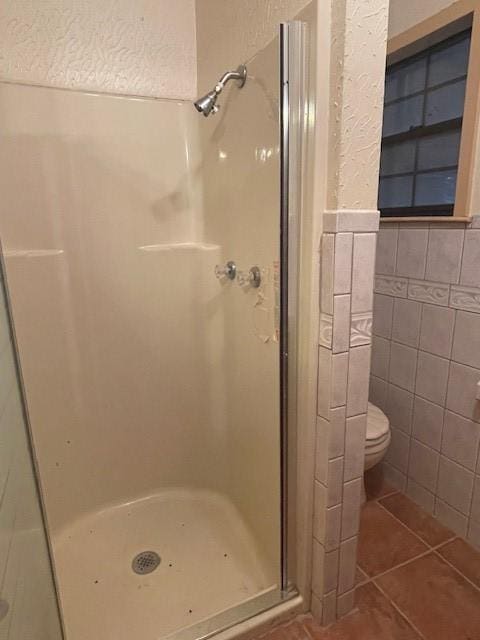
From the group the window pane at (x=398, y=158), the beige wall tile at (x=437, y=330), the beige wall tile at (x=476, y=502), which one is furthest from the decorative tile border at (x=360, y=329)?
the window pane at (x=398, y=158)

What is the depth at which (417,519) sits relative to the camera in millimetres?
1686

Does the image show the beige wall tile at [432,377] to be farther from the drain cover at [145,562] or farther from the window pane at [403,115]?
the drain cover at [145,562]

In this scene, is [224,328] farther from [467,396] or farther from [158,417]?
[467,396]

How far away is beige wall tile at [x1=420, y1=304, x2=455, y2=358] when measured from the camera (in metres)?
1.56

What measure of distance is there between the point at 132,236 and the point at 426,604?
167 cm

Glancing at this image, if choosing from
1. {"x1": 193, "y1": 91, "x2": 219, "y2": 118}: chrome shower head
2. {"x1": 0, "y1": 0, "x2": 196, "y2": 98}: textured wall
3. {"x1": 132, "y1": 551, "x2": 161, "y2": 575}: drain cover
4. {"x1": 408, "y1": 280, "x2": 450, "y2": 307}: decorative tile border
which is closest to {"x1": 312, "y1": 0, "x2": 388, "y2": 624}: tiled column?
{"x1": 193, "y1": 91, "x2": 219, "y2": 118}: chrome shower head

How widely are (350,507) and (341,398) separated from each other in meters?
0.36

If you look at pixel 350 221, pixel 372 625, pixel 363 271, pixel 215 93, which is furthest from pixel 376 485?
pixel 215 93

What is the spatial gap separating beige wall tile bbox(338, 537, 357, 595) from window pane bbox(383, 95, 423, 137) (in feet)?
5.54

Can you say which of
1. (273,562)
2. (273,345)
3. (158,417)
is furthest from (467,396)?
(158,417)

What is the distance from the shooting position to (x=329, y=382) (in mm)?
1057

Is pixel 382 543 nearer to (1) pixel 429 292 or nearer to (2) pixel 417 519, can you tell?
(2) pixel 417 519

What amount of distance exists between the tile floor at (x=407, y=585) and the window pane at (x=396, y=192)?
1.38 meters

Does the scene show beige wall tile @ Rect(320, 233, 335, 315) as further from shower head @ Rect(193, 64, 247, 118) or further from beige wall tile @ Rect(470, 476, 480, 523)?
beige wall tile @ Rect(470, 476, 480, 523)
